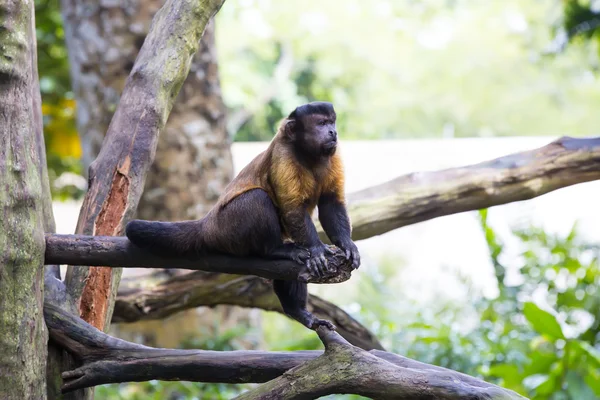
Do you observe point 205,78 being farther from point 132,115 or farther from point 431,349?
point 431,349

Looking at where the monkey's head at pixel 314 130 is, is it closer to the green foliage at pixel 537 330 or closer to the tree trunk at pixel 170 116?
the tree trunk at pixel 170 116

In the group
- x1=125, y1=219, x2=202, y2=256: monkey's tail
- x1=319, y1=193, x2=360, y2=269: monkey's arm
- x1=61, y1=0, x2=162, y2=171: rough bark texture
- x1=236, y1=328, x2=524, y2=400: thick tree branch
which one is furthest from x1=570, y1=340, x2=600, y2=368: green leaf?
x1=61, y1=0, x2=162, y2=171: rough bark texture

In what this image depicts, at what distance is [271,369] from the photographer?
3.06m

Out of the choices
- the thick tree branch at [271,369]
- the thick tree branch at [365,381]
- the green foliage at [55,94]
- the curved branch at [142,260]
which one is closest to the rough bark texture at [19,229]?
the curved branch at [142,260]

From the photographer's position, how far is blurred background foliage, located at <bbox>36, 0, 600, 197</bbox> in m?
14.4

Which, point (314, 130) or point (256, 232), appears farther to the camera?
point (314, 130)

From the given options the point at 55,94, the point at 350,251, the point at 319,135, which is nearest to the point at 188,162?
the point at 55,94

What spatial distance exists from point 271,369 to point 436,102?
1485cm

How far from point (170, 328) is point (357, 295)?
390 centimetres

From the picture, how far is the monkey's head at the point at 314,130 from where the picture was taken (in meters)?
3.54

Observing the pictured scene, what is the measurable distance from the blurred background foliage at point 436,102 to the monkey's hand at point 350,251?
8.30 ft

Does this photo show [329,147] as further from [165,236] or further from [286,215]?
[165,236]

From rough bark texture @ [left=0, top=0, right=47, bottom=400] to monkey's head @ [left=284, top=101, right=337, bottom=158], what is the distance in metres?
1.29

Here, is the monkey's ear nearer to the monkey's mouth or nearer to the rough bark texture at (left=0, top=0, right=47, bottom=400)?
the monkey's mouth
